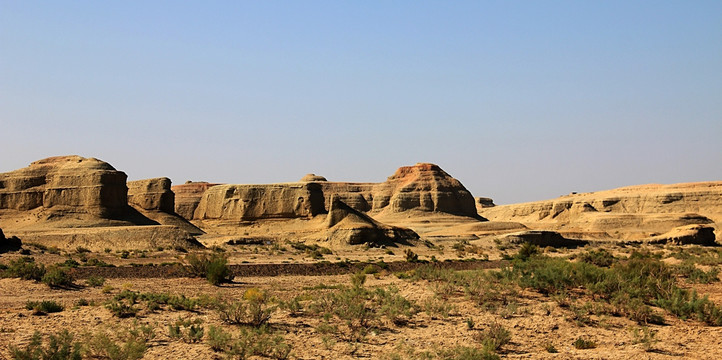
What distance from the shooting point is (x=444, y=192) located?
91.0 meters

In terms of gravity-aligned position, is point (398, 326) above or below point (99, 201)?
below

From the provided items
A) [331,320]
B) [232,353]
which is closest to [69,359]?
[232,353]

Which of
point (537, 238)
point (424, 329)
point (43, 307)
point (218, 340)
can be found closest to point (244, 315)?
point (218, 340)

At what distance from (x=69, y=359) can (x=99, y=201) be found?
50535 mm

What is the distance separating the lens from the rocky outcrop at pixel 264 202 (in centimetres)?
6531

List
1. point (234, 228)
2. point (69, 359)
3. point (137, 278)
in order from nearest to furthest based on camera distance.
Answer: point (69, 359) → point (137, 278) → point (234, 228)

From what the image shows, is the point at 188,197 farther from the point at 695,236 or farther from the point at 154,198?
the point at 695,236

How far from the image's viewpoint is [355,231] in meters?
50.4

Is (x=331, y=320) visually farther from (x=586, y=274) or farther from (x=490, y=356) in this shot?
(x=586, y=274)

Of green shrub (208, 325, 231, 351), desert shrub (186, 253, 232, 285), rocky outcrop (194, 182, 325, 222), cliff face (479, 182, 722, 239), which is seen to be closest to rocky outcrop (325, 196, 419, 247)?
rocky outcrop (194, 182, 325, 222)

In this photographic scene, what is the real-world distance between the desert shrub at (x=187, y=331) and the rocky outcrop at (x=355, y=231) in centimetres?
3569

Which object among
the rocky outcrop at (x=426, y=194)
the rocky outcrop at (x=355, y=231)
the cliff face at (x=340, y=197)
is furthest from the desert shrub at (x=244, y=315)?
the rocky outcrop at (x=426, y=194)

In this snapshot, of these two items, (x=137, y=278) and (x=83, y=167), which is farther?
(x=83, y=167)

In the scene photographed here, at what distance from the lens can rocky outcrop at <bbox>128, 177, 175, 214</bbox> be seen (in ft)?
220
